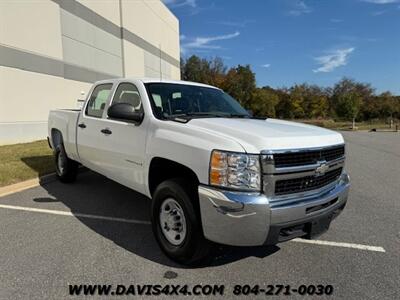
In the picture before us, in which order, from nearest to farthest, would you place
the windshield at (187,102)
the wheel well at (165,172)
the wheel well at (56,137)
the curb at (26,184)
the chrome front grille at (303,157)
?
the chrome front grille at (303,157) → the wheel well at (165,172) → the windshield at (187,102) → the curb at (26,184) → the wheel well at (56,137)

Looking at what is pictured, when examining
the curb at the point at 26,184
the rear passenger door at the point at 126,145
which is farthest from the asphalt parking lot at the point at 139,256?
the curb at the point at 26,184

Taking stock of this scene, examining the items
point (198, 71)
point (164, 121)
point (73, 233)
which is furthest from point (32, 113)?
point (198, 71)

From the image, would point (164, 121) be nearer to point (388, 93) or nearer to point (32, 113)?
point (32, 113)

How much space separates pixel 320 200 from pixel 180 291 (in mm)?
1588


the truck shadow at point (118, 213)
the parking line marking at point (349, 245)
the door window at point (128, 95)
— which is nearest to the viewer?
the truck shadow at point (118, 213)

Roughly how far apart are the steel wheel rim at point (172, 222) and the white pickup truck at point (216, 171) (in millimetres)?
11

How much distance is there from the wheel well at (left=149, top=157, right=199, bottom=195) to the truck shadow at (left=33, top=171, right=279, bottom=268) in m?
0.69

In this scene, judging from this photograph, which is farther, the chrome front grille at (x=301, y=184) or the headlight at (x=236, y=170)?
the chrome front grille at (x=301, y=184)

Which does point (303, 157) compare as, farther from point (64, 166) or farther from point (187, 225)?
point (64, 166)

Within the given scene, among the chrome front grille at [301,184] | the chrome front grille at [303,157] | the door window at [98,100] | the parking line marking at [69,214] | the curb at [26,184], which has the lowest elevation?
the parking line marking at [69,214]

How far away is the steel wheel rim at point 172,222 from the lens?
12.1ft

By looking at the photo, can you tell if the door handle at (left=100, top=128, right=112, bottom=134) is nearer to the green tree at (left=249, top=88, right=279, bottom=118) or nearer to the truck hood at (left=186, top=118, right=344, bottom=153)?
the truck hood at (left=186, top=118, right=344, bottom=153)

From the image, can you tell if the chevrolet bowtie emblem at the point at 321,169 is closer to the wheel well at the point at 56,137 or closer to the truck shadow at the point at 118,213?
the truck shadow at the point at 118,213

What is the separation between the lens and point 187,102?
4719mm
